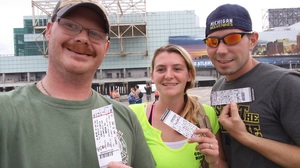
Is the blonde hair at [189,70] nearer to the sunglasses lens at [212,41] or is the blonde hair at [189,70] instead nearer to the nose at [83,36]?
the sunglasses lens at [212,41]

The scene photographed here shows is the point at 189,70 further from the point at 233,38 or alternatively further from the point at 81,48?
the point at 81,48

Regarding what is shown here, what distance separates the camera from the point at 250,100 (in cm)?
247

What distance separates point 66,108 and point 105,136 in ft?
1.06

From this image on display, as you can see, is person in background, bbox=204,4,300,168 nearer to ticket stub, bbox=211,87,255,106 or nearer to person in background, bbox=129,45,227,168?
ticket stub, bbox=211,87,255,106

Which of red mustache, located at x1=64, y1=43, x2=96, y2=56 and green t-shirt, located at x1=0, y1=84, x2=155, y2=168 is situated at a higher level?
red mustache, located at x1=64, y1=43, x2=96, y2=56

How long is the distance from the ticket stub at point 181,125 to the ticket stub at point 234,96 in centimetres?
47

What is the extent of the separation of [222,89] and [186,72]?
18.6 inches

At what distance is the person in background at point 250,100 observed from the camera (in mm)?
2285

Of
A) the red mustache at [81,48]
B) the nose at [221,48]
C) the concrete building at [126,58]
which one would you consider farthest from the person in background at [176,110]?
the concrete building at [126,58]

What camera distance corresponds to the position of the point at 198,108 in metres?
2.90

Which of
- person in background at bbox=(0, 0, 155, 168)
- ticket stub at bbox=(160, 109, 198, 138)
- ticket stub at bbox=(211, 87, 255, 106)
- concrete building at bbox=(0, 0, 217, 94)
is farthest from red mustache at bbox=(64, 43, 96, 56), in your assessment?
concrete building at bbox=(0, 0, 217, 94)

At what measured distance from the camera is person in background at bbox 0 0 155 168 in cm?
145

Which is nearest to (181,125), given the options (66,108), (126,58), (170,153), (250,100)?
(170,153)

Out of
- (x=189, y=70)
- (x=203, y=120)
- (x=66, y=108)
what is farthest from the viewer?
(x=189, y=70)
